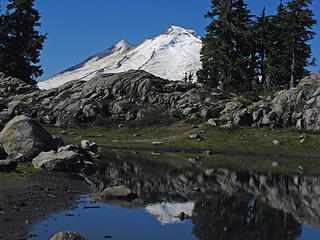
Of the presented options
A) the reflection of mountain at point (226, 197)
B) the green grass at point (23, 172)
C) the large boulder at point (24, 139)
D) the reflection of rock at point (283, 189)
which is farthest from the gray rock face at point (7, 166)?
the reflection of rock at point (283, 189)

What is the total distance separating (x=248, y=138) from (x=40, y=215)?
126 feet

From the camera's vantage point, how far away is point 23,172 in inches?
792

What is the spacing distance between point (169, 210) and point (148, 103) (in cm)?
5292

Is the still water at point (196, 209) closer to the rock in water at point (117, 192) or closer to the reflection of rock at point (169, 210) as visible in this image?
the reflection of rock at point (169, 210)

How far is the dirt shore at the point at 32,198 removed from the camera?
1063 centimetres

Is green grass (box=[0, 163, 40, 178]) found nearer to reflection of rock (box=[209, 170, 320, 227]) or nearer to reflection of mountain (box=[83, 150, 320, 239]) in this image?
reflection of mountain (box=[83, 150, 320, 239])

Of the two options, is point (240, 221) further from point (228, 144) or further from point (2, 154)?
point (228, 144)

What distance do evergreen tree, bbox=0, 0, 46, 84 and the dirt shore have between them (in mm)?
70877

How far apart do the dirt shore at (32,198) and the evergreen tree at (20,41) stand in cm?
7088

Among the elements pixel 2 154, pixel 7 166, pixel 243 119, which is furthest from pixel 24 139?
pixel 243 119

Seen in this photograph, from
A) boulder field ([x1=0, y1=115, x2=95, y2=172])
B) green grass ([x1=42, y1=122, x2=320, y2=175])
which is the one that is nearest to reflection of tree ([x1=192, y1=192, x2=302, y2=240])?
boulder field ([x1=0, y1=115, x2=95, y2=172])

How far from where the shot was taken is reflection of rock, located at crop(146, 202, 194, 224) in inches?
505

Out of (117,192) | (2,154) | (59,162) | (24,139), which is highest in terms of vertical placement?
(24,139)

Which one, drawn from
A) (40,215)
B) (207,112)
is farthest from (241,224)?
(207,112)
